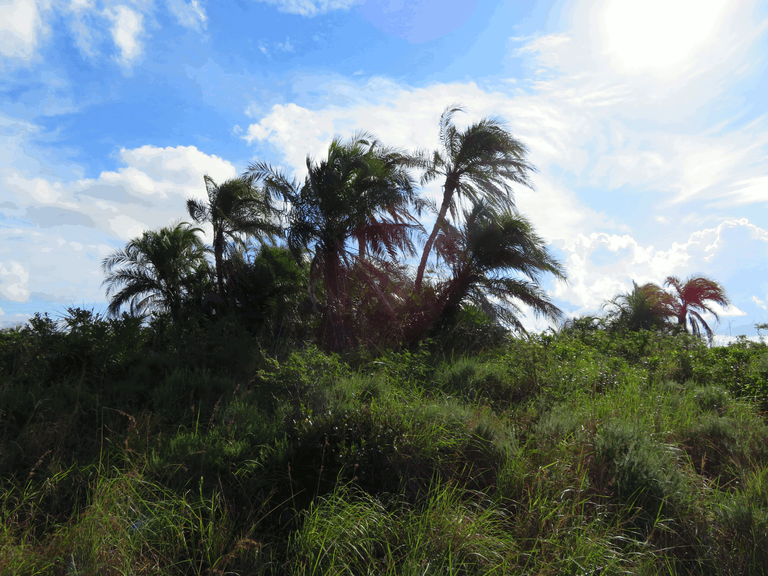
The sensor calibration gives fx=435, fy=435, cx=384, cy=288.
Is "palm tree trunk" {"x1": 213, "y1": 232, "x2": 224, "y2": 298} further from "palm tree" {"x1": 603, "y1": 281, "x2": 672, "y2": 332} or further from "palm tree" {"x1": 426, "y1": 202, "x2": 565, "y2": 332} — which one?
"palm tree" {"x1": 603, "y1": 281, "x2": 672, "y2": 332}

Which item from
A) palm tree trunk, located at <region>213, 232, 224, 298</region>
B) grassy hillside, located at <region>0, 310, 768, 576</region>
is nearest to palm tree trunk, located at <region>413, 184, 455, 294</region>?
palm tree trunk, located at <region>213, 232, 224, 298</region>

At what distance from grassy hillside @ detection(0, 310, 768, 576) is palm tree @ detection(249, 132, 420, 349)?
5.83 m

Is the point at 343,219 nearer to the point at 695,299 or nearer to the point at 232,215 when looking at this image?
the point at 232,215

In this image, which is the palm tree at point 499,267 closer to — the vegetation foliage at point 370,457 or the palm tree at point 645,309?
the vegetation foliage at point 370,457

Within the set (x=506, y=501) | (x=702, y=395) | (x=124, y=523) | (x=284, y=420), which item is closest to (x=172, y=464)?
(x=124, y=523)

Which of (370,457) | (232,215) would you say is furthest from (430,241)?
(370,457)

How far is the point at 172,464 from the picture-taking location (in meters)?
3.65

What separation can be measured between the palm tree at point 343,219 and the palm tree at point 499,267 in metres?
1.91

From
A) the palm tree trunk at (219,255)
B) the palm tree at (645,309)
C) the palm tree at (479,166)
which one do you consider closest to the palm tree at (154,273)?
the palm tree trunk at (219,255)

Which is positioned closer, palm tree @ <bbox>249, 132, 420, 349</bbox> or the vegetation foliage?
the vegetation foliage

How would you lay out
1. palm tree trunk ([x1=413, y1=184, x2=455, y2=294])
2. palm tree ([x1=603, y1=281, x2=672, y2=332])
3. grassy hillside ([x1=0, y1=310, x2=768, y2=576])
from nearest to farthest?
grassy hillside ([x1=0, y1=310, x2=768, y2=576])
palm tree trunk ([x1=413, y1=184, x2=455, y2=294])
palm tree ([x1=603, y1=281, x2=672, y2=332])

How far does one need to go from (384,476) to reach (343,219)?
9.61m

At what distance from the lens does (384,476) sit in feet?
12.5

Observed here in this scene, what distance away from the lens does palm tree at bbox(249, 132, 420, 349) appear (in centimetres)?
1212
